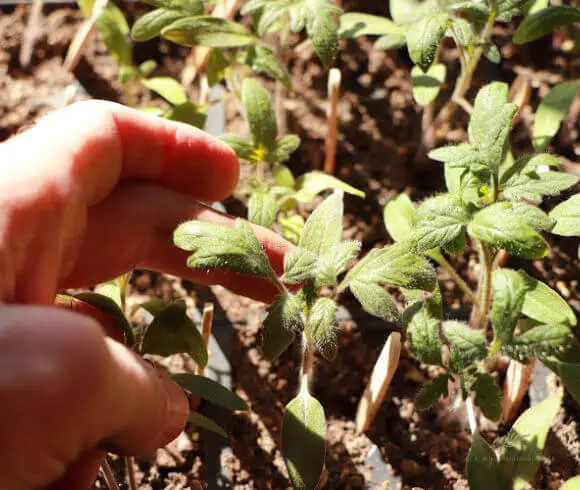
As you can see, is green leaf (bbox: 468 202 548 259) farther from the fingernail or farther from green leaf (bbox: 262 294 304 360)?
the fingernail

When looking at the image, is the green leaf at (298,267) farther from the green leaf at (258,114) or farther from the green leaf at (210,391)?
the green leaf at (258,114)

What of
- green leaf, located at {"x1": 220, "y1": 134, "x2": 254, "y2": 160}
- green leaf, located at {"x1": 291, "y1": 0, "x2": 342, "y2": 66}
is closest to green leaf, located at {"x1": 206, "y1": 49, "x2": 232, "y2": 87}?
green leaf, located at {"x1": 220, "y1": 134, "x2": 254, "y2": 160}

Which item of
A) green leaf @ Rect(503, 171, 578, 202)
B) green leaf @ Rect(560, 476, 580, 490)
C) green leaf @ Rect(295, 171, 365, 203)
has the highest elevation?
green leaf @ Rect(503, 171, 578, 202)

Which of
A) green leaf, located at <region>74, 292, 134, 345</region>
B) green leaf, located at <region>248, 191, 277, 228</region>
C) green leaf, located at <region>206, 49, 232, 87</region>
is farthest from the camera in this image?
green leaf, located at <region>206, 49, 232, 87</region>

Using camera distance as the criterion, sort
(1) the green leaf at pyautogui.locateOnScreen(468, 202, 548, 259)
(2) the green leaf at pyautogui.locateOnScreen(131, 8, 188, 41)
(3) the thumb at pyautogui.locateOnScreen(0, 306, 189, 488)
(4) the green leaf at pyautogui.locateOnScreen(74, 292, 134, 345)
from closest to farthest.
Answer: (3) the thumb at pyautogui.locateOnScreen(0, 306, 189, 488)
(1) the green leaf at pyautogui.locateOnScreen(468, 202, 548, 259)
(4) the green leaf at pyautogui.locateOnScreen(74, 292, 134, 345)
(2) the green leaf at pyautogui.locateOnScreen(131, 8, 188, 41)

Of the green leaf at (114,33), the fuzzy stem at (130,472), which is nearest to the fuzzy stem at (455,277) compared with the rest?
the fuzzy stem at (130,472)

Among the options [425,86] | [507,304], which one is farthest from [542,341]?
[425,86]
